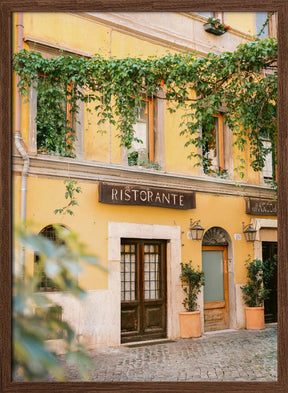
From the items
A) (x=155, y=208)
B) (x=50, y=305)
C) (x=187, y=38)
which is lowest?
(x=50, y=305)

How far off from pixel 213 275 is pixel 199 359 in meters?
1.53

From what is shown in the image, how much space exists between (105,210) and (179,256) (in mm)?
1250

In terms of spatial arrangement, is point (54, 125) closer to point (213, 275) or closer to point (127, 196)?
point (127, 196)

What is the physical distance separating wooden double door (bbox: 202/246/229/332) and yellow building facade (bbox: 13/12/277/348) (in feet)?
0.05

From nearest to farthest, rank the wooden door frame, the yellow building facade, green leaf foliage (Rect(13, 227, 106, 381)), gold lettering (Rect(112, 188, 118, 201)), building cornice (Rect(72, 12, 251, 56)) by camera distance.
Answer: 1. green leaf foliage (Rect(13, 227, 106, 381))
2. building cornice (Rect(72, 12, 251, 56))
3. the yellow building facade
4. the wooden door frame
5. gold lettering (Rect(112, 188, 118, 201))

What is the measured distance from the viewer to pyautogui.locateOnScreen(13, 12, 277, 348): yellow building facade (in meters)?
5.64

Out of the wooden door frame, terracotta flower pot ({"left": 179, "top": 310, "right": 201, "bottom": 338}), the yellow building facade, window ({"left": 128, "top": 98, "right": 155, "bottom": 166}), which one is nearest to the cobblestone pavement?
terracotta flower pot ({"left": 179, "top": 310, "right": 201, "bottom": 338})

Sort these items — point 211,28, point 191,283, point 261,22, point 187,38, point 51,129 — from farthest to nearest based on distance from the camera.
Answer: point 191,283 < point 187,38 < point 51,129 < point 211,28 < point 261,22

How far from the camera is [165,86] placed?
208 inches

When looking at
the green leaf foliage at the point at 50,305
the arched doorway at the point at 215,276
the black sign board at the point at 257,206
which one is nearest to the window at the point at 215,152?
the black sign board at the point at 257,206

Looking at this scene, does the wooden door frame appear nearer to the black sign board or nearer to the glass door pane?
the glass door pane

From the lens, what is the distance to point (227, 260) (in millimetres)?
6070

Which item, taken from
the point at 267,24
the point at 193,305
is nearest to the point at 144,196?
the point at 193,305

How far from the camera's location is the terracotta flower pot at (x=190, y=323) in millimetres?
5972
